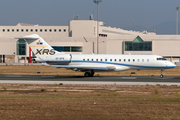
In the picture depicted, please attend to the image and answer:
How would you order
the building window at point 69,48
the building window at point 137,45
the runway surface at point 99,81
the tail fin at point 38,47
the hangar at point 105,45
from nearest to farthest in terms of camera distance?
the runway surface at point 99,81
the tail fin at point 38,47
the building window at point 69,48
the hangar at point 105,45
the building window at point 137,45

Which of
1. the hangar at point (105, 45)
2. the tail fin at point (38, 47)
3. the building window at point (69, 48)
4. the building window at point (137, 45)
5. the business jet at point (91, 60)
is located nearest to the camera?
the business jet at point (91, 60)

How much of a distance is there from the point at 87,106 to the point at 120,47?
3131 inches

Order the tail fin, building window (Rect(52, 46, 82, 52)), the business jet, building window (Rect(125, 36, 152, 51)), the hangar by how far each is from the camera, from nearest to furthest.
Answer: the business jet → the tail fin → building window (Rect(52, 46, 82, 52)) → the hangar → building window (Rect(125, 36, 152, 51))

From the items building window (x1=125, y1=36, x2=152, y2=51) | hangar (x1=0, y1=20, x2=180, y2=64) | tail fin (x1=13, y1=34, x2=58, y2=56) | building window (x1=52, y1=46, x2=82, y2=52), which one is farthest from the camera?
building window (x1=125, y1=36, x2=152, y2=51)

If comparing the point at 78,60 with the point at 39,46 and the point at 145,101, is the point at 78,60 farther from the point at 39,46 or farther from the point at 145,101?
the point at 145,101

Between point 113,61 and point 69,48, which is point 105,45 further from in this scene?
point 113,61

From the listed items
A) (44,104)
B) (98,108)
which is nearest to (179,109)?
(98,108)

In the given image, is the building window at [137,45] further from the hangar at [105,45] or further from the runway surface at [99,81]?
the runway surface at [99,81]

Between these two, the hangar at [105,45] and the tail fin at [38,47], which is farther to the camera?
the hangar at [105,45]

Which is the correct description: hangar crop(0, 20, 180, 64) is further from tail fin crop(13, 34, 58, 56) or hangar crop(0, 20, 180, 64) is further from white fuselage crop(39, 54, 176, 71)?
tail fin crop(13, 34, 58, 56)

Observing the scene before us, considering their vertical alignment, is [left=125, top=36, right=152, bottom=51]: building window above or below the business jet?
above

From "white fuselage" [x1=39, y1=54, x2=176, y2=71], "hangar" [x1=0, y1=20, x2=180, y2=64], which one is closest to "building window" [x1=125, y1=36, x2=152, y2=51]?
"hangar" [x1=0, y1=20, x2=180, y2=64]

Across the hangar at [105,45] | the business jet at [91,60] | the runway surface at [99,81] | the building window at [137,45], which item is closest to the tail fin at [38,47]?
the business jet at [91,60]

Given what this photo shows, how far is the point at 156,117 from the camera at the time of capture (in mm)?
12609
